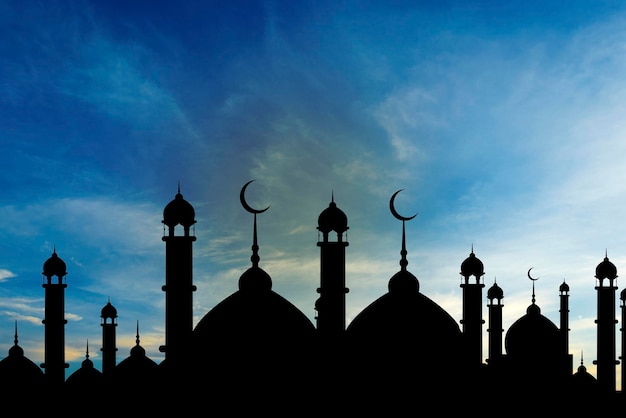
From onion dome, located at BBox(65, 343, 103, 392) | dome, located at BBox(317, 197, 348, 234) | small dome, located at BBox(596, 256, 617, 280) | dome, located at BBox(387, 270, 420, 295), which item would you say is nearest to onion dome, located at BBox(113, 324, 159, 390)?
onion dome, located at BBox(65, 343, 103, 392)

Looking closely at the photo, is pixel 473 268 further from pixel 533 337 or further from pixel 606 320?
pixel 606 320

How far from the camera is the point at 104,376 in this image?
1228 inches

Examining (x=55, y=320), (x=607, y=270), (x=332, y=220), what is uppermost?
(x=332, y=220)

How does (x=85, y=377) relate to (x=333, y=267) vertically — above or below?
below

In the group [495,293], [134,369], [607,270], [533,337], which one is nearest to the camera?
[134,369]

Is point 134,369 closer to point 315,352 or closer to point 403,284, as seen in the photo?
point 315,352

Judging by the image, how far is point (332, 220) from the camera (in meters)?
23.3

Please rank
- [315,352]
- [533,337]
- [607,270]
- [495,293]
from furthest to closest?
[495,293]
[607,270]
[533,337]
[315,352]

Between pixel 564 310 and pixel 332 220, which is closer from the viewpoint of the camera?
pixel 332 220

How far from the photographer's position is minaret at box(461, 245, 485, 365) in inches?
921

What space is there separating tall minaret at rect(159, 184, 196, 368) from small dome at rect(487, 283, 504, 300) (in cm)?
2254

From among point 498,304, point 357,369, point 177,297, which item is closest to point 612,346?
point 498,304

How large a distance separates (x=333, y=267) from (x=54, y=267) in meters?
12.4

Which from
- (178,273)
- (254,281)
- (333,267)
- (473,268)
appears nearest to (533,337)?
(473,268)
